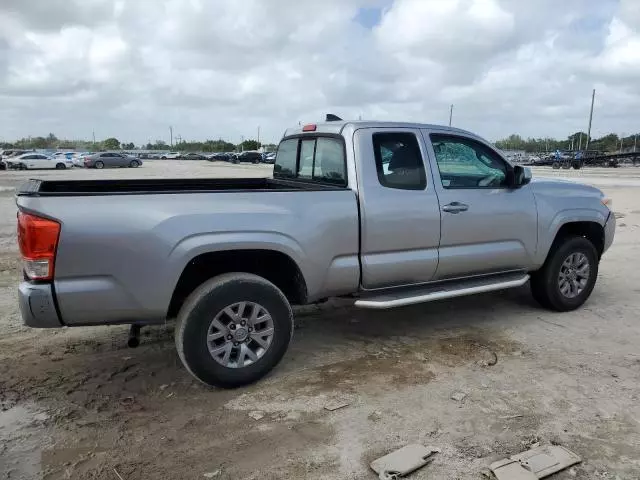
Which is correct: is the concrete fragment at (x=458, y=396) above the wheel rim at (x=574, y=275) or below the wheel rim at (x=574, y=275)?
below

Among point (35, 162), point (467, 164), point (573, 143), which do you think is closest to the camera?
point (467, 164)

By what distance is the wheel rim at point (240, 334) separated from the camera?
3943 mm

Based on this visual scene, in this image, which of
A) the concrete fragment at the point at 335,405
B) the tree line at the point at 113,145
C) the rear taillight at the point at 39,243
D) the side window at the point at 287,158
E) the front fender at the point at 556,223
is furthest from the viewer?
the tree line at the point at 113,145

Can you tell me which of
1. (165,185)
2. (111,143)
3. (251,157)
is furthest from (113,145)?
(165,185)

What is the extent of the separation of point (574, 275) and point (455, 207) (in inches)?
75.6

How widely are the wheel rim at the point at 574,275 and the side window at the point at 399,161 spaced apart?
209 centimetres

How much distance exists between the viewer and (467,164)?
5.19m

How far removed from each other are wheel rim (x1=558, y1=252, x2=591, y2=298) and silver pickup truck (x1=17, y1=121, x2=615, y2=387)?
2 cm

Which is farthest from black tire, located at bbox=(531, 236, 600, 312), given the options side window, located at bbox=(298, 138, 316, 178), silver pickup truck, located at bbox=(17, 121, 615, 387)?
side window, located at bbox=(298, 138, 316, 178)

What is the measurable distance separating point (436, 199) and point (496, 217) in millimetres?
725

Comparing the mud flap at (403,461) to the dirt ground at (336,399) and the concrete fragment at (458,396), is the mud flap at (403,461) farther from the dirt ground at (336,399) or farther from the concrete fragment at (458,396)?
the concrete fragment at (458,396)

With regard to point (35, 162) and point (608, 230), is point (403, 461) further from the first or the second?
point (35, 162)

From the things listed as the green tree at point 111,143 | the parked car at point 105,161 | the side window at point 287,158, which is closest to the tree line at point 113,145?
the green tree at point 111,143

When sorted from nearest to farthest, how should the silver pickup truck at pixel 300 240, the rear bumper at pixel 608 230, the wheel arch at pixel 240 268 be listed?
the silver pickup truck at pixel 300 240
the wheel arch at pixel 240 268
the rear bumper at pixel 608 230
